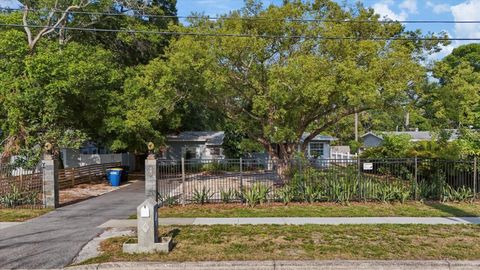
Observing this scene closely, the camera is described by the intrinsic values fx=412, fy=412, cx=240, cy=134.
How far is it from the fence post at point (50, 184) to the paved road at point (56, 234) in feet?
1.48

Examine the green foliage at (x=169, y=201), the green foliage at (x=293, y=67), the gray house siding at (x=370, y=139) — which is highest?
the green foliage at (x=293, y=67)

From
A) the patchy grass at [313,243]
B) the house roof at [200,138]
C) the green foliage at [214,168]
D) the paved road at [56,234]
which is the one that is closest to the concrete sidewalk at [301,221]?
the patchy grass at [313,243]

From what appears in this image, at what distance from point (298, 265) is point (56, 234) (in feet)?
19.5

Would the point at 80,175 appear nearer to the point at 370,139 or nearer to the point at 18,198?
the point at 18,198

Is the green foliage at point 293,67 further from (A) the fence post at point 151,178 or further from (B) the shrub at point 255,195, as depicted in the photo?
(A) the fence post at point 151,178

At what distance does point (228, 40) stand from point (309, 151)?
23.1 metres

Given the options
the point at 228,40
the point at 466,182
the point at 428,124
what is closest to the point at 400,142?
the point at 428,124

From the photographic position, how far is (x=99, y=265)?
711 cm

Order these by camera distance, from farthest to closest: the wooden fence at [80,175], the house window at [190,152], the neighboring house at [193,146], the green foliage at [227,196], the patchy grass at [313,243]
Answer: the house window at [190,152]
the neighboring house at [193,146]
the wooden fence at [80,175]
the green foliage at [227,196]
the patchy grass at [313,243]

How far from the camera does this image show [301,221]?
11.0 metres

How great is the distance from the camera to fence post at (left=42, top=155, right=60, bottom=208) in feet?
45.5

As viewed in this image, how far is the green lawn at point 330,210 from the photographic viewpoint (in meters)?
12.1

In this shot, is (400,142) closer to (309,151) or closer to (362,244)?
(309,151)

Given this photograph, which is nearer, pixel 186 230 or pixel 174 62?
pixel 186 230
